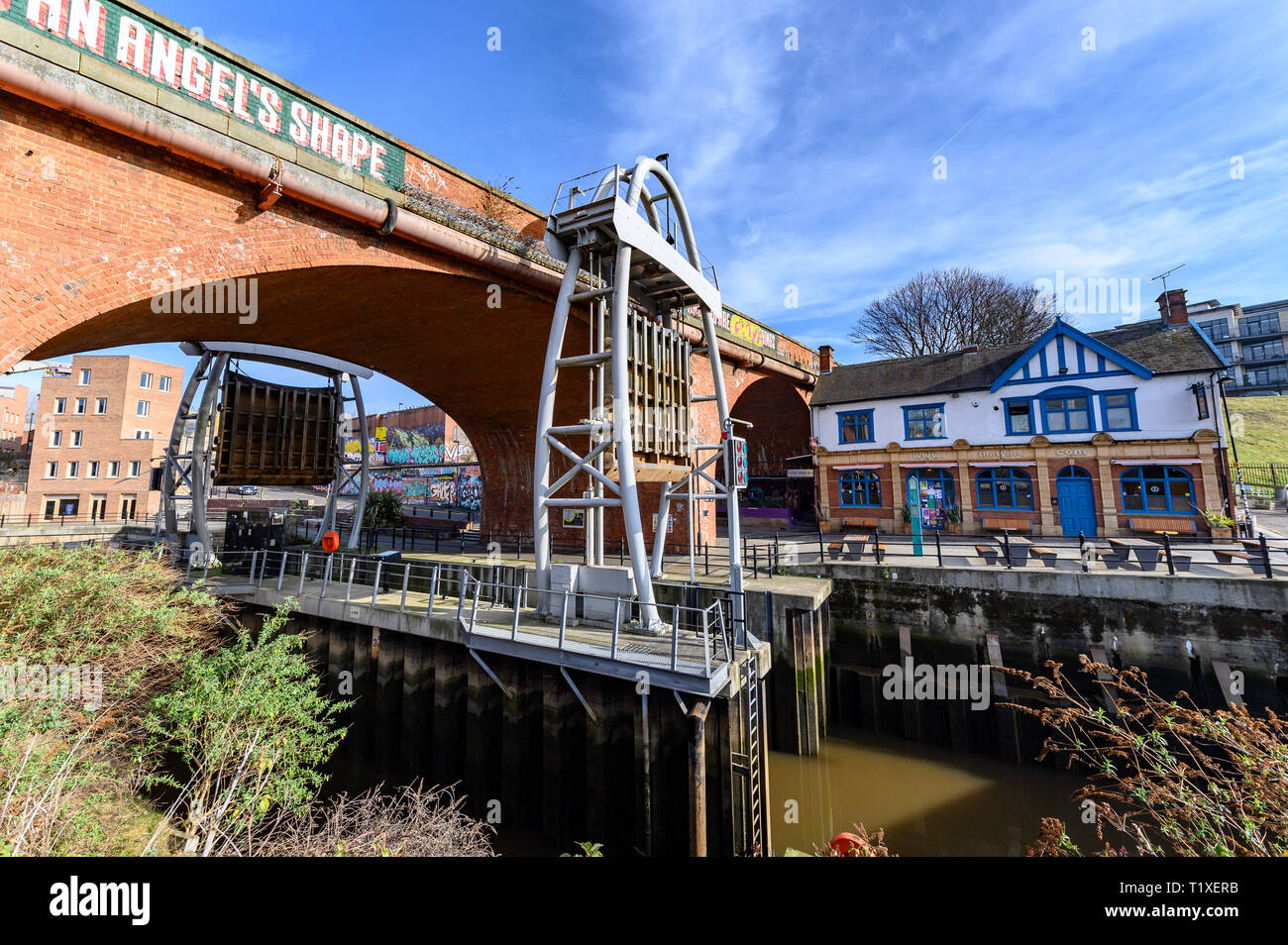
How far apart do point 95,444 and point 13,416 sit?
41.8m

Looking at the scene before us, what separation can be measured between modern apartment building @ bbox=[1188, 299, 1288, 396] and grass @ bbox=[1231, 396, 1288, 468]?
331 inches

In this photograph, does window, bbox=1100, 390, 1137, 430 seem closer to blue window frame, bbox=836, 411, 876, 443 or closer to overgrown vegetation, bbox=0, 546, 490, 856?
blue window frame, bbox=836, 411, 876, 443

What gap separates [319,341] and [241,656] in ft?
34.3

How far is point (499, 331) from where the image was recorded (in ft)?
48.1

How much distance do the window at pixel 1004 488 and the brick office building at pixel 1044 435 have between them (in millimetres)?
41

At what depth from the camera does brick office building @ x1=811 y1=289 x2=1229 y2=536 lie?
1844 cm

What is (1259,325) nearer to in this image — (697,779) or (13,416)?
(697,779)

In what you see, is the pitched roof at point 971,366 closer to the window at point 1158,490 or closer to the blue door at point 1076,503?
the window at point 1158,490

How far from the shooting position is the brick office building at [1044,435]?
18.4m

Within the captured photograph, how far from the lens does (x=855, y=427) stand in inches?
974

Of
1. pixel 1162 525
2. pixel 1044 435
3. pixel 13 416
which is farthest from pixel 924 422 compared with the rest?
pixel 13 416

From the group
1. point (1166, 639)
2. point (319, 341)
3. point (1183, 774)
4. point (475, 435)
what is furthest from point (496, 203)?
point (1166, 639)
